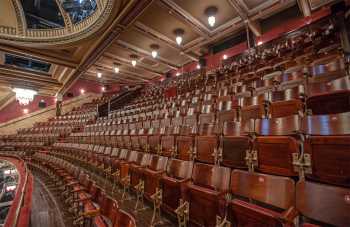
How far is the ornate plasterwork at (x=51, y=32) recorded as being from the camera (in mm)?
3582

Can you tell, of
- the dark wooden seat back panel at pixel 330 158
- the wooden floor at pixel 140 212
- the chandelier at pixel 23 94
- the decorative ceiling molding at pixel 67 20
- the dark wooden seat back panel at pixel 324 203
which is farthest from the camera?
the chandelier at pixel 23 94

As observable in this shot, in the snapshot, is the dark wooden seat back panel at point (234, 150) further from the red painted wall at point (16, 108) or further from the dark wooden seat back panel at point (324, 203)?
the red painted wall at point (16, 108)

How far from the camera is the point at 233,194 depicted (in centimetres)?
81

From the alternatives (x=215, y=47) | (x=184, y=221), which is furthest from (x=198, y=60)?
(x=184, y=221)

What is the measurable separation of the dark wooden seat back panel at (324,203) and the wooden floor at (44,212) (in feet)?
4.37

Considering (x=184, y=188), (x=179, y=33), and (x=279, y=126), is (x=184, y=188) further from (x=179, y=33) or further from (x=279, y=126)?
(x=179, y=33)

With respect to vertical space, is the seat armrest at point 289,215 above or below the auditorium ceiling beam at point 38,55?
below

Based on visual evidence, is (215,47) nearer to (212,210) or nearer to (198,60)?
(198,60)

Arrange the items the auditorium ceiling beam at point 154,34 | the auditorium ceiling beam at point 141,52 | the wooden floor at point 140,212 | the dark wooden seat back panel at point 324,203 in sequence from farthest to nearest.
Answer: the auditorium ceiling beam at point 141,52 < the auditorium ceiling beam at point 154,34 < the wooden floor at point 140,212 < the dark wooden seat back panel at point 324,203

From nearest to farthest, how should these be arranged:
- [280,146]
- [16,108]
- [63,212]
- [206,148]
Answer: [280,146]
[206,148]
[63,212]
[16,108]

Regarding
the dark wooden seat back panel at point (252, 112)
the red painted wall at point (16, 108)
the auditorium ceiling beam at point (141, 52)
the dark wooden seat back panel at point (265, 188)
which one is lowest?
the dark wooden seat back panel at point (265, 188)

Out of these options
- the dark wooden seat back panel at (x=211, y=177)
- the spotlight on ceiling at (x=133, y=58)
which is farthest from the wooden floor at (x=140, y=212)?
the spotlight on ceiling at (x=133, y=58)

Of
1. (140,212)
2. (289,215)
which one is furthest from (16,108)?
(289,215)

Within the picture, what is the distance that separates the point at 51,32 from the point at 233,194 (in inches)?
190
